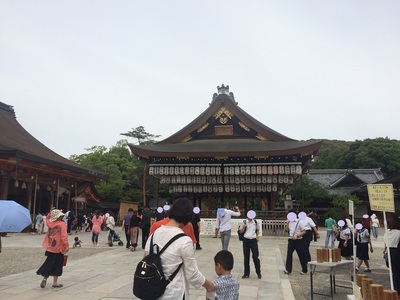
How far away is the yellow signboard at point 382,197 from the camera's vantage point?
5.41 m

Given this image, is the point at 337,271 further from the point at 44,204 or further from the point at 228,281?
the point at 44,204

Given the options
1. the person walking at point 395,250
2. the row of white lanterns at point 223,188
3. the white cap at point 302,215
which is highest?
the row of white lanterns at point 223,188

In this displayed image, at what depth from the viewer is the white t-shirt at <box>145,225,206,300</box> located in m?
2.98

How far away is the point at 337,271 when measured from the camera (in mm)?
6375

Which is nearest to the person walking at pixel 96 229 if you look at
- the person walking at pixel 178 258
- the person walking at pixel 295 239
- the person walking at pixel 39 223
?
the person walking at pixel 39 223

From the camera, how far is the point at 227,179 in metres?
20.0

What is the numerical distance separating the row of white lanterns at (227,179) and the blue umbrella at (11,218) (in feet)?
46.3

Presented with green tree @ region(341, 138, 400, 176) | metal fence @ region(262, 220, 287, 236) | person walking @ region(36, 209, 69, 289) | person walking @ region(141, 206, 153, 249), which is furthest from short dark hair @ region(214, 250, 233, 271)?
green tree @ region(341, 138, 400, 176)

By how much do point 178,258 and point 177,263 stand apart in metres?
0.04

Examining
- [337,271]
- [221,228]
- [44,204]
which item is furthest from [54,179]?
[337,271]

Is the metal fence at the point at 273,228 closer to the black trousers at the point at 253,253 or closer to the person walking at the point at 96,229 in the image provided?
the person walking at the point at 96,229

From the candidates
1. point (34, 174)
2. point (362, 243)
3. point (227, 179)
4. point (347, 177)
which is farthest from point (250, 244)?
point (347, 177)

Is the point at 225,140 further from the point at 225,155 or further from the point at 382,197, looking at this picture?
the point at 382,197

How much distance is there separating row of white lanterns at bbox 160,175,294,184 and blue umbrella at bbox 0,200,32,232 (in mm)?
14101
